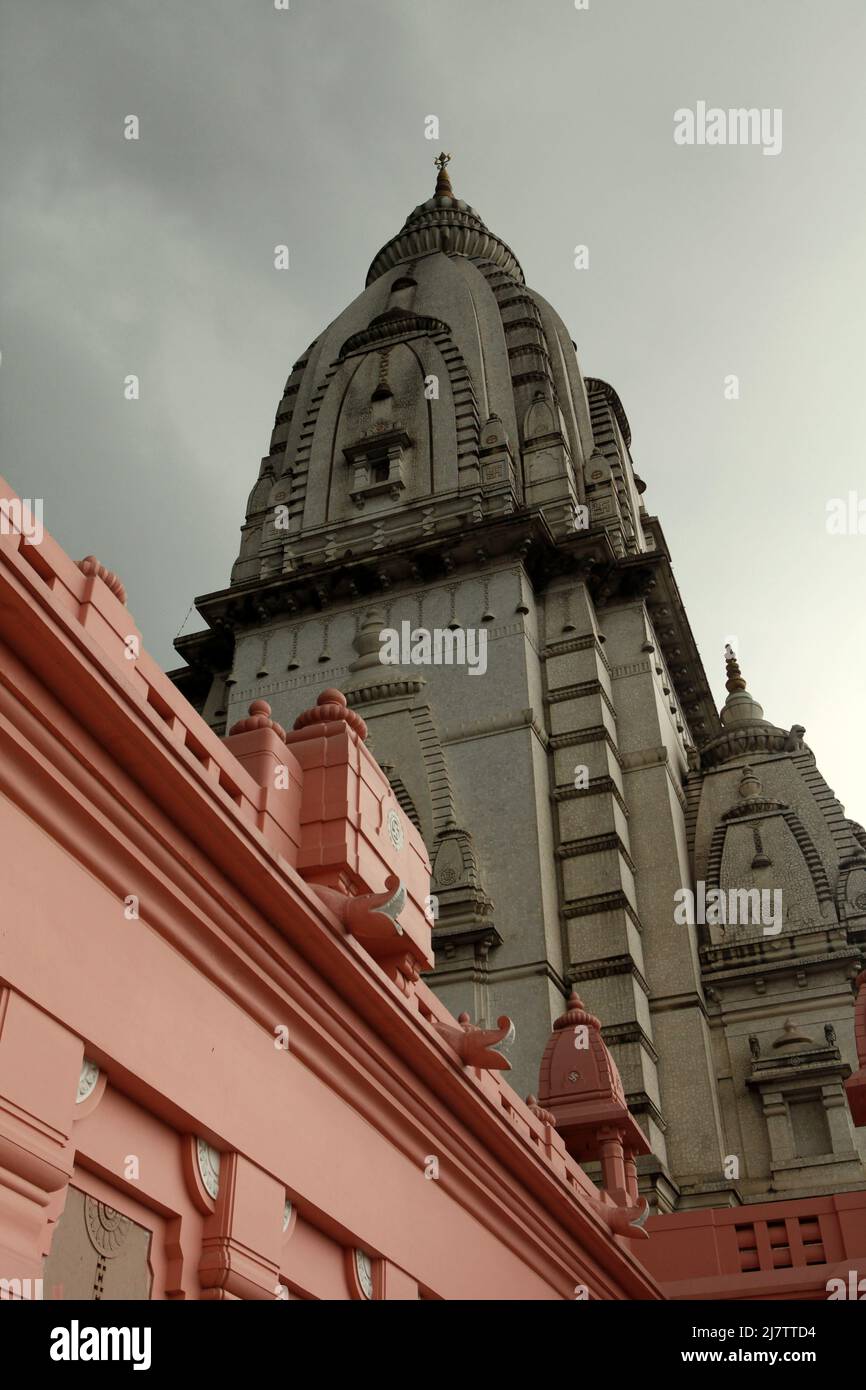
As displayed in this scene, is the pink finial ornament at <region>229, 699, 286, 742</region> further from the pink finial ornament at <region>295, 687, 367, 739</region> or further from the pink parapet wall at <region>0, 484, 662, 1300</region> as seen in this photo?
the pink finial ornament at <region>295, 687, 367, 739</region>

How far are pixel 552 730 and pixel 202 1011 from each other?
1636 centimetres

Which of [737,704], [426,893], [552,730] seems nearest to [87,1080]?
[426,893]

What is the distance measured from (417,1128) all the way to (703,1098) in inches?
464

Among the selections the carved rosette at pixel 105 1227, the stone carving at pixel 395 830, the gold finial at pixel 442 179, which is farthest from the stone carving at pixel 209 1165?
the gold finial at pixel 442 179

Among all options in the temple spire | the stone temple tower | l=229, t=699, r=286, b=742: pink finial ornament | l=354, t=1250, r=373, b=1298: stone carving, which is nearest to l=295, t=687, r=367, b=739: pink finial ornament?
l=229, t=699, r=286, b=742: pink finial ornament

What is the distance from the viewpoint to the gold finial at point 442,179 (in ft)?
131

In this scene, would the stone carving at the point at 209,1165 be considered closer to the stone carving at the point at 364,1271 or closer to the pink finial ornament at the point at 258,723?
the stone carving at the point at 364,1271

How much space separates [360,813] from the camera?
26.7 ft

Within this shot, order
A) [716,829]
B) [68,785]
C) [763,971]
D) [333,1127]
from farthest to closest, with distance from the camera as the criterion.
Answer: [716,829] < [763,971] < [333,1127] < [68,785]

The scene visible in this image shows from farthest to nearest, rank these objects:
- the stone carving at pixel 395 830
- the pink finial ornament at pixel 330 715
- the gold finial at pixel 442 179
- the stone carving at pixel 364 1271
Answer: the gold finial at pixel 442 179 → the stone carving at pixel 395 830 → the pink finial ornament at pixel 330 715 → the stone carving at pixel 364 1271

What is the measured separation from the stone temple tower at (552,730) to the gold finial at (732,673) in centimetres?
12

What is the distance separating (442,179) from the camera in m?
40.7

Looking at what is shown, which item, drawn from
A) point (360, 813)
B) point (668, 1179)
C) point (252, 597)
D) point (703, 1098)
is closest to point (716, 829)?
point (703, 1098)
